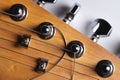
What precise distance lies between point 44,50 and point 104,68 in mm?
200

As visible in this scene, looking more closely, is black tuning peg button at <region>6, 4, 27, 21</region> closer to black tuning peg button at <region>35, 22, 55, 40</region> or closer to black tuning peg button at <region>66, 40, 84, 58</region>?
black tuning peg button at <region>35, 22, 55, 40</region>

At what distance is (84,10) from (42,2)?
0.21 meters

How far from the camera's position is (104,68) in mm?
953

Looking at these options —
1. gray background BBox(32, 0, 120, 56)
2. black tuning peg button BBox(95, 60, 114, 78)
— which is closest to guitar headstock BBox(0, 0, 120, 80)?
black tuning peg button BBox(95, 60, 114, 78)

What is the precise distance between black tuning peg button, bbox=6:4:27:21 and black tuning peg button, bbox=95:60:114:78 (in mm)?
289

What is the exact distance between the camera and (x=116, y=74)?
979 millimetres

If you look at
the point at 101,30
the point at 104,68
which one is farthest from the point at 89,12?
the point at 104,68

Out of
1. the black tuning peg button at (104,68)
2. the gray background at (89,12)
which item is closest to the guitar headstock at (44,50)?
the black tuning peg button at (104,68)

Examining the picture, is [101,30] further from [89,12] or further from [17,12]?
[17,12]

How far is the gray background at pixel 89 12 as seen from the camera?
44.6 inches

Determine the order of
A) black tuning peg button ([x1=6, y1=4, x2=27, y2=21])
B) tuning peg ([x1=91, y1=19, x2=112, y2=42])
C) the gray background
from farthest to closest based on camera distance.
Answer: the gray background, tuning peg ([x1=91, y1=19, x2=112, y2=42]), black tuning peg button ([x1=6, y1=4, x2=27, y2=21])

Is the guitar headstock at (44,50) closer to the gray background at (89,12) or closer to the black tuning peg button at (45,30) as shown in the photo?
the black tuning peg button at (45,30)

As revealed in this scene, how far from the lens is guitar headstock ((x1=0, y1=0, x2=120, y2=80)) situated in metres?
0.92

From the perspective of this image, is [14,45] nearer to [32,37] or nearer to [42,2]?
[32,37]
